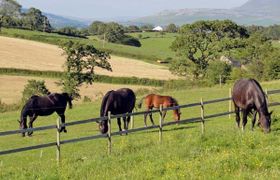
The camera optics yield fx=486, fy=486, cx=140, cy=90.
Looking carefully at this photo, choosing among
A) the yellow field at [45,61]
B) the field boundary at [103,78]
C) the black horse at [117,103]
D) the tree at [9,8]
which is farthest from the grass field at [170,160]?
the tree at [9,8]

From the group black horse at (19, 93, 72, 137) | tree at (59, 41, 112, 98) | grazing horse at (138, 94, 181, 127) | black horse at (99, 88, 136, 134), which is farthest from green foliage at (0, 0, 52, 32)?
black horse at (99, 88, 136, 134)

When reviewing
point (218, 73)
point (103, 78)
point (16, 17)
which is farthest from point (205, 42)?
point (16, 17)

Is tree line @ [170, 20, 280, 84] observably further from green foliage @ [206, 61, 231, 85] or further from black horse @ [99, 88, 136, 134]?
black horse @ [99, 88, 136, 134]

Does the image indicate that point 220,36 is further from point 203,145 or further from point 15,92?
point 203,145

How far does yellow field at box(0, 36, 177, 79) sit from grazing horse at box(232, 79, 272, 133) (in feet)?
148

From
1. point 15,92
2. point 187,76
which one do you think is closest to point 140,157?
point 15,92

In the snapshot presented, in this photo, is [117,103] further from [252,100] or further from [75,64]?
[75,64]

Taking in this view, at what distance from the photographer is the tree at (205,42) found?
66562 millimetres

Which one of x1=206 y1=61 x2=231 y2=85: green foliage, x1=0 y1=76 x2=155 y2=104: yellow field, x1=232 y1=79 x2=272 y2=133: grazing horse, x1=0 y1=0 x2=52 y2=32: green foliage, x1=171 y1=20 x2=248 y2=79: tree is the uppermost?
x1=0 y1=0 x2=52 y2=32: green foliage

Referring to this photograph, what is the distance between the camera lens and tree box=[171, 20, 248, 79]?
66.6m

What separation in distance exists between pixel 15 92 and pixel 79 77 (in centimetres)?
1007

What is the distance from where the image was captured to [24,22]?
11106 centimetres

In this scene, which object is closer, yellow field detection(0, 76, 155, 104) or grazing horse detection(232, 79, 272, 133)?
grazing horse detection(232, 79, 272, 133)

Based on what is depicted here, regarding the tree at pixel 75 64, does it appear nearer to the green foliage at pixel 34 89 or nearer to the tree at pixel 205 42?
the green foliage at pixel 34 89
